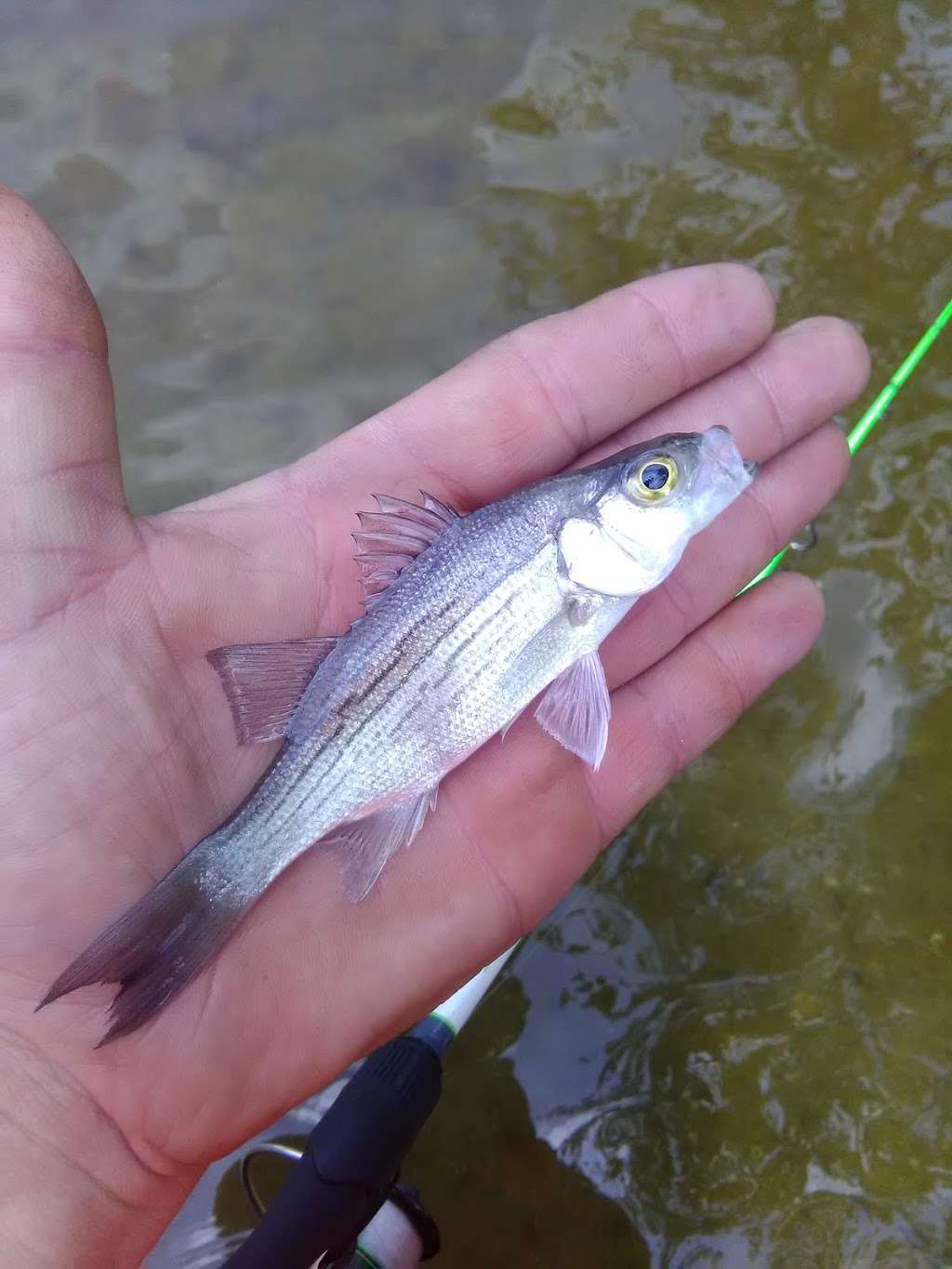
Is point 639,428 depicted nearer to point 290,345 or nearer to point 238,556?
point 238,556

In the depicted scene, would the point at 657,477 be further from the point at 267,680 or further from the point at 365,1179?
the point at 365,1179

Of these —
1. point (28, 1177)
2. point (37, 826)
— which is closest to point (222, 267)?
point (37, 826)

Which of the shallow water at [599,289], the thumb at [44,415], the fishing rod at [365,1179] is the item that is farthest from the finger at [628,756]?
the thumb at [44,415]

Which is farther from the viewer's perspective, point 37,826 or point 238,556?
point 238,556

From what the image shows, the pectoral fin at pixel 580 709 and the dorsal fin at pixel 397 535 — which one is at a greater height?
the dorsal fin at pixel 397 535

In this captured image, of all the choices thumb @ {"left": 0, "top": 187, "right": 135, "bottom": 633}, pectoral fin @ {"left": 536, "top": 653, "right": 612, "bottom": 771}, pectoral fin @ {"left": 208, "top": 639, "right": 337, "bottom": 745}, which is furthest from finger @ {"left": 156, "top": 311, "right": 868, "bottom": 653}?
pectoral fin @ {"left": 536, "top": 653, "right": 612, "bottom": 771}

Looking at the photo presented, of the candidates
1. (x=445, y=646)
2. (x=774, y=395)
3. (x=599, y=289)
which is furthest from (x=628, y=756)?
(x=599, y=289)

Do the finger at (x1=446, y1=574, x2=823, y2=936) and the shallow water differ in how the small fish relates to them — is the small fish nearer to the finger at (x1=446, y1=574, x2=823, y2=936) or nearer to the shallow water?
the finger at (x1=446, y1=574, x2=823, y2=936)

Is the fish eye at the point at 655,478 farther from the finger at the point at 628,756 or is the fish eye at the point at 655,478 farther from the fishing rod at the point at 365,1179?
the fishing rod at the point at 365,1179
